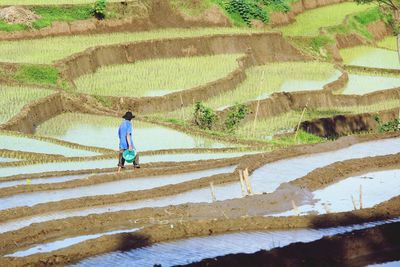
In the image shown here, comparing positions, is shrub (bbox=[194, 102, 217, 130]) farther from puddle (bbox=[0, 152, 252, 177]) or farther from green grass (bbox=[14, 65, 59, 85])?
puddle (bbox=[0, 152, 252, 177])

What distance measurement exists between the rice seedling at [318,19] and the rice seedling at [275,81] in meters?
6.33

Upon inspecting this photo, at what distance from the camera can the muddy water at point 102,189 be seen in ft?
47.0

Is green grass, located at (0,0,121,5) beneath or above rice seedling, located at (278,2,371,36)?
above

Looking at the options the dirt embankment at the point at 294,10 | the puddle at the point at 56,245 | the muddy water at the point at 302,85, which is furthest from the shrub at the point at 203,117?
the dirt embankment at the point at 294,10

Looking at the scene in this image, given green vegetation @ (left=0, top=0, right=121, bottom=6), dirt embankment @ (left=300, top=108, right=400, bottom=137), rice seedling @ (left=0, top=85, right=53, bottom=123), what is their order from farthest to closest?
green vegetation @ (left=0, top=0, right=121, bottom=6), dirt embankment @ (left=300, top=108, right=400, bottom=137), rice seedling @ (left=0, top=85, right=53, bottom=123)

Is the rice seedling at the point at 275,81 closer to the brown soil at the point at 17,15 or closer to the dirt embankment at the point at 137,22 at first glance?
the dirt embankment at the point at 137,22

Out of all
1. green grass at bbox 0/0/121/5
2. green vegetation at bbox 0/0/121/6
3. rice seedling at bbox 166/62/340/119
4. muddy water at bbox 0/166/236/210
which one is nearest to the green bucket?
muddy water at bbox 0/166/236/210

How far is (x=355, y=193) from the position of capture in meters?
14.0

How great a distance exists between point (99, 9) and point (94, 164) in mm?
18274

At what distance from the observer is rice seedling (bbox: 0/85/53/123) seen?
22.5 m

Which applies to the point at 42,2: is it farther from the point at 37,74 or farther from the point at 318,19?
the point at 318,19

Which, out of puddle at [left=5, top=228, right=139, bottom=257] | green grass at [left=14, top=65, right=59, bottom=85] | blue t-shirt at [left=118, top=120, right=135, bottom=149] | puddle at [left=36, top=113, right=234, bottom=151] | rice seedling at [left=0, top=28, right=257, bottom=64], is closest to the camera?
puddle at [left=5, top=228, right=139, bottom=257]

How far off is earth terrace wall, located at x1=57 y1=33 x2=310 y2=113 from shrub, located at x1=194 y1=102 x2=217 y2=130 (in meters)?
2.08

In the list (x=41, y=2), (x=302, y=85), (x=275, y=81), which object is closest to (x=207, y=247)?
(x=302, y=85)
